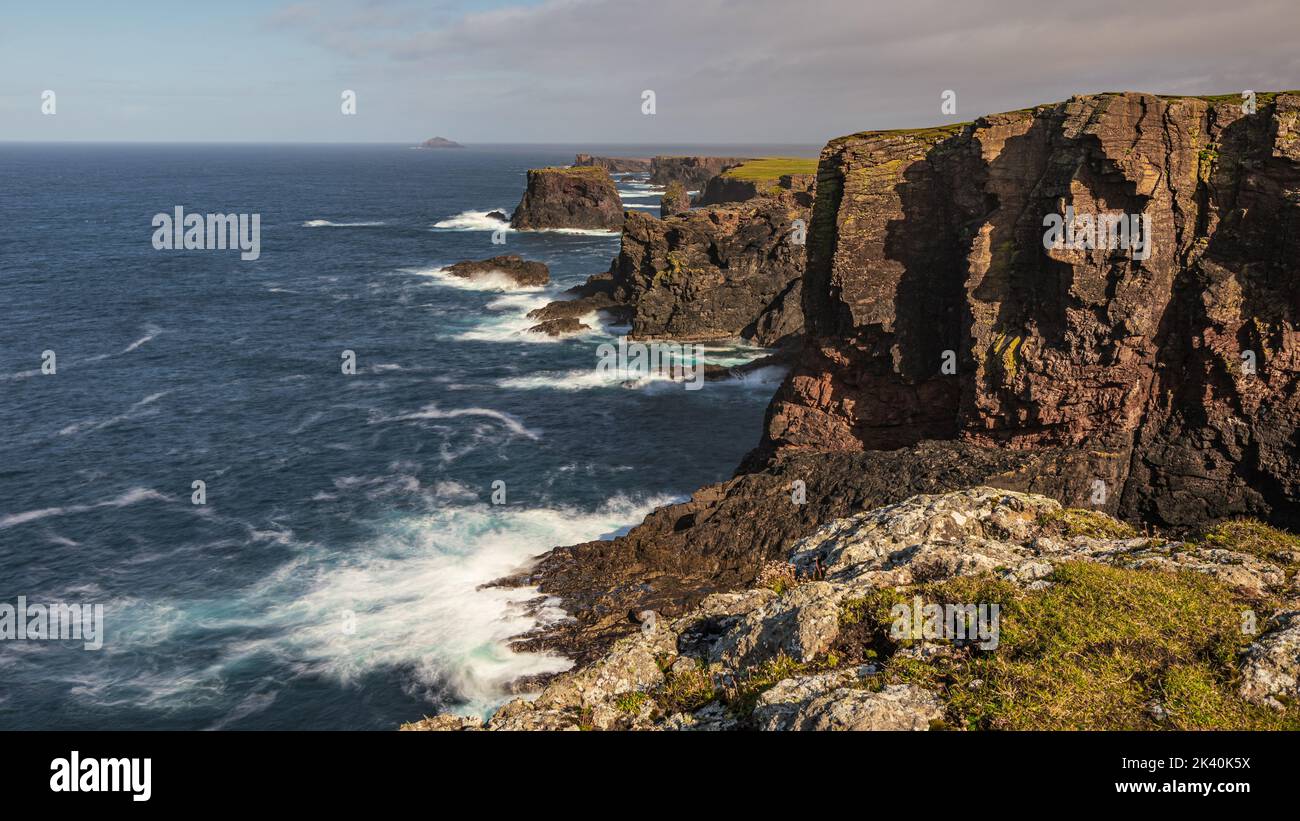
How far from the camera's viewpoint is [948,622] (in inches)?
601

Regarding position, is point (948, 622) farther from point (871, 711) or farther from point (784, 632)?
point (871, 711)

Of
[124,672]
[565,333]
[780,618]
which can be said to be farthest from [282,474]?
[780,618]

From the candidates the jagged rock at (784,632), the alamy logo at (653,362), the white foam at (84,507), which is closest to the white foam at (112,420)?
the white foam at (84,507)

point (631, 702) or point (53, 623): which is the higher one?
point (631, 702)

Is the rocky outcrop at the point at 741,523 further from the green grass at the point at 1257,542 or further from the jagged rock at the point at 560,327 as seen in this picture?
the jagged rock at the point at 560,327

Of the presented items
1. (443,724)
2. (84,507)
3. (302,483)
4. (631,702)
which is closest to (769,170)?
(302,483)

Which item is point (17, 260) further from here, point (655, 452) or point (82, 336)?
point (655, 452)

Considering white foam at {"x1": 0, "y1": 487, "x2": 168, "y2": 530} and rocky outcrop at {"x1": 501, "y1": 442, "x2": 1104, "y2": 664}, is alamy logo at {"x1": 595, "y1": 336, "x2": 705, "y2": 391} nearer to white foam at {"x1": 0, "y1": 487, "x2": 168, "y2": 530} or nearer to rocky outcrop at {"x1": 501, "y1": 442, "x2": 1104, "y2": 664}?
rocky outcrop at {"x1": 501, "y1": 442, "x2": 1104, "y2": 664}

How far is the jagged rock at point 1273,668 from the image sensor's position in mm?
13438

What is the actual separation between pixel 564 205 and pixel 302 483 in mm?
119470

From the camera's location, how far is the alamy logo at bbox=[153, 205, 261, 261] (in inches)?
5876

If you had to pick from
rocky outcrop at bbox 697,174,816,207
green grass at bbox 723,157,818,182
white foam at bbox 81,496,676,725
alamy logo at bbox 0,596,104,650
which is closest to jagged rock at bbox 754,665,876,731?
white foam at bbox 81,496,676,725

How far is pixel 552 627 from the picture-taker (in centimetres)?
3725
